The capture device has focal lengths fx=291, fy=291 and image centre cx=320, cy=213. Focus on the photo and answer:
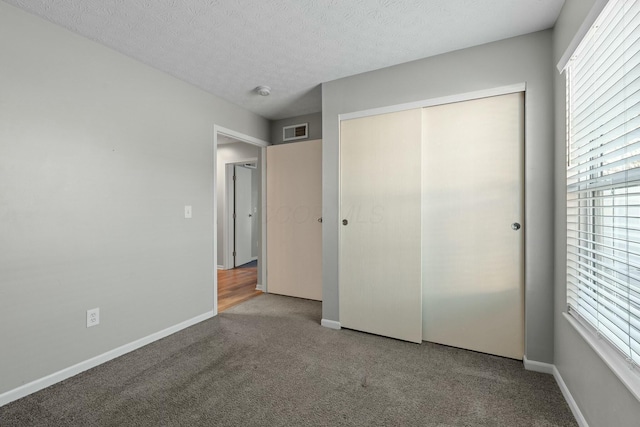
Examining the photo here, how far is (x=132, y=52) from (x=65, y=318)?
2.05 m

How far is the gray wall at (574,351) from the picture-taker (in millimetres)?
1169

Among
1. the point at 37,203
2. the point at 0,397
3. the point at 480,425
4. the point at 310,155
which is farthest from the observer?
the point at 310,155

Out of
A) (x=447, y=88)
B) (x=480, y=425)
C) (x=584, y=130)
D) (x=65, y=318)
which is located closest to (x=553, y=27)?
(x=447, y=88)

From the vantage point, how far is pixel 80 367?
206 cm

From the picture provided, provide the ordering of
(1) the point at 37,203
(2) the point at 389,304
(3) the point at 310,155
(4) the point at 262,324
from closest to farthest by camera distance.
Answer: (1) the point at 37,203
(2) the point at 389,304
(4) the point at 262,324
(3) the point at 310,155

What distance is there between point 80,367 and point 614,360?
10.1 ft

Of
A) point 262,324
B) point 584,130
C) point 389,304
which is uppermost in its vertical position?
point 584,130

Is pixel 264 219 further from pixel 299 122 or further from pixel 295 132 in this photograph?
pixel 299 122

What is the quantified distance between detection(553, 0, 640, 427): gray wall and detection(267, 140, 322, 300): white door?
236 centimetres

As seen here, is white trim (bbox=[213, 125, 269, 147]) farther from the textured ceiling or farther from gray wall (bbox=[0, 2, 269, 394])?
the textured ceiling

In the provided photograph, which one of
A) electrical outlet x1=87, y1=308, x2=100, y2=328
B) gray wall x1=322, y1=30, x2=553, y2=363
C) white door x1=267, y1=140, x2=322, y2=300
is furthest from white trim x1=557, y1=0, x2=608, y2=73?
electrical outlet x1=87, y1=308, x2=100, y2=328

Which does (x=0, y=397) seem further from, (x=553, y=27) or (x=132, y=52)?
(x=553, y=27)

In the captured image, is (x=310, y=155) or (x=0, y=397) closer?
(x=0, y=397)

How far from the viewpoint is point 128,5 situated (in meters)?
1.79
